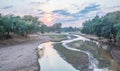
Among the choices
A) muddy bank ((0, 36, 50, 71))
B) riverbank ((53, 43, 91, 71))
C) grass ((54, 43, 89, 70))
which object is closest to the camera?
muddy bank ((0, 36, 50, 71))

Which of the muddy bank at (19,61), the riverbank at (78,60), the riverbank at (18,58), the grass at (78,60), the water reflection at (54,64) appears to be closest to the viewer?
the muddy bank at (19,61)

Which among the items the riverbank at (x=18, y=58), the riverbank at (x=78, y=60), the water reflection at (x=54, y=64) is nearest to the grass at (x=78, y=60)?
the riverbank at (x=78, y=60)

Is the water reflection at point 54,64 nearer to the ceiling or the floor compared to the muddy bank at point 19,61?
nearer to the floor

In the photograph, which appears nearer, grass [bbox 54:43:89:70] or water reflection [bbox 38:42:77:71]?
water reflection [bbox 38:42:77:71]

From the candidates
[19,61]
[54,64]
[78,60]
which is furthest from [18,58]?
[78,60]

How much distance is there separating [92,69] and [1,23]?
154 ft

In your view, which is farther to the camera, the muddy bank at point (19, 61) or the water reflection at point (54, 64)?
the water reflection at point (54, 64)

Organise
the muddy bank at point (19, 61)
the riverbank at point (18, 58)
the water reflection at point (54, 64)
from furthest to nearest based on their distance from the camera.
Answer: the water reflection at point (54, 64)
the riverbank at point (18, 58)
the muddy bank at point (19, 61)

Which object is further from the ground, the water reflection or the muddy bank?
the muddy bank

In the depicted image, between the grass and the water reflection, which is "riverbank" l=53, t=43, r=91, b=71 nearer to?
the grass

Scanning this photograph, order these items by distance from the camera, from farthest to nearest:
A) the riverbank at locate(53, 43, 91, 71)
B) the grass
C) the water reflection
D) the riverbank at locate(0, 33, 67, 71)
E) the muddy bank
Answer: the grass < the riverbank at locate(53, 43, 91, 71) < the water reflection < the riverbank at locate(0, 33, 67, 71) < the muddy bank

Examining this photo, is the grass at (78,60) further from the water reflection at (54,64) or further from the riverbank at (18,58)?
the riverbank at (18,58)

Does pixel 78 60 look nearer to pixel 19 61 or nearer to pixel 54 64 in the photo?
pixel 54 64

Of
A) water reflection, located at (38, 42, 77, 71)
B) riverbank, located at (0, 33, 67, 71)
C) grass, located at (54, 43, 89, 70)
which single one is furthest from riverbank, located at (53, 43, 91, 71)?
riverbank, located at (0, 33, 67, 71)
